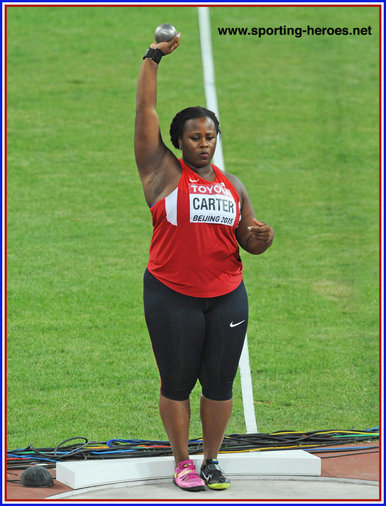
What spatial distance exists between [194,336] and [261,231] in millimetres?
627

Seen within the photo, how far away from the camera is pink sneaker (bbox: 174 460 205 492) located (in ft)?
15.9

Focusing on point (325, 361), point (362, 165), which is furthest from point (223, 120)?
point (325, 361)

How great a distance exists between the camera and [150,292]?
479 centimetres

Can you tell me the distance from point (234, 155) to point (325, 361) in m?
5.57

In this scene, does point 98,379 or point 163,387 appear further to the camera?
point 98,379

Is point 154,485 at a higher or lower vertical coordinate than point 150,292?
lower

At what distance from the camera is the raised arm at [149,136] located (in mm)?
4684

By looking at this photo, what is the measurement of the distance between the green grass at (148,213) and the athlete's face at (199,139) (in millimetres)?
2640

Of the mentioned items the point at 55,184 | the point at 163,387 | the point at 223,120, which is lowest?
the point at 163,387

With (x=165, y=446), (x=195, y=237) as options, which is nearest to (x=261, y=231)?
(x=195, y=237)

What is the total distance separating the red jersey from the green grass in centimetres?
230

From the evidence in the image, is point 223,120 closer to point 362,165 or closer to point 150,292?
point 362,165

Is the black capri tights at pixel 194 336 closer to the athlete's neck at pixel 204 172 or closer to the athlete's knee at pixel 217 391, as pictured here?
the athlete's knee at pixel 217 391

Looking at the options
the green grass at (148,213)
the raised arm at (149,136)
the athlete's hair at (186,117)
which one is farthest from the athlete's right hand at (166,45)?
the green grass at (148,213)
